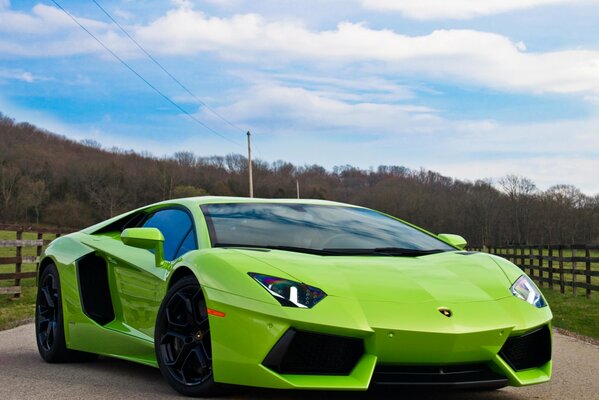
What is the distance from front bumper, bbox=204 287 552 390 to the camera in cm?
328

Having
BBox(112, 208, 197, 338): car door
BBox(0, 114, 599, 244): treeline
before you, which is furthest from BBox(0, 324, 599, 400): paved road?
BBox(0, 114, 599, 244): treeline

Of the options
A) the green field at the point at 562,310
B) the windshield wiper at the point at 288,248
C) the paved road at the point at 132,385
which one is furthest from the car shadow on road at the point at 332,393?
the green field at the point at 562,310

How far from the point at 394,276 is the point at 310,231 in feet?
2.78

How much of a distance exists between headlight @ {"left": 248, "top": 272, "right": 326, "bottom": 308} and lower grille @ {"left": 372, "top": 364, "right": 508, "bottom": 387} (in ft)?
1.42

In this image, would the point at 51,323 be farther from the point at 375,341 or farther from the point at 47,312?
the point at 375,341

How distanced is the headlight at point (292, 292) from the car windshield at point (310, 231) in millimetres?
618

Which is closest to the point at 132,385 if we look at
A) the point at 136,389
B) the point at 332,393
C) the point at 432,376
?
the point at 136,389

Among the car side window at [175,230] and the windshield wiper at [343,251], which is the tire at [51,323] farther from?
the windshield wiper at [343,251]

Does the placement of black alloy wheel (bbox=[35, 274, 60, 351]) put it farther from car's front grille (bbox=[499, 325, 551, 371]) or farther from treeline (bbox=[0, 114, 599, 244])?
treeline (bbox=[0, 114, 599, 244])

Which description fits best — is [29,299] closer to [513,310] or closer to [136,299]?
[136,299]

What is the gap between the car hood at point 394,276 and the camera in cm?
347

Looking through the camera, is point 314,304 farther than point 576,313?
No

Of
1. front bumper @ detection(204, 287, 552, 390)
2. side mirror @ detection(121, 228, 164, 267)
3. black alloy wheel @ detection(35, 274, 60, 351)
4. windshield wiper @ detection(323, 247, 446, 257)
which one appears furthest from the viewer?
black alloy wheel @ detection(35, 274, 60, 351)

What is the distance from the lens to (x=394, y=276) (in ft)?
12.0
